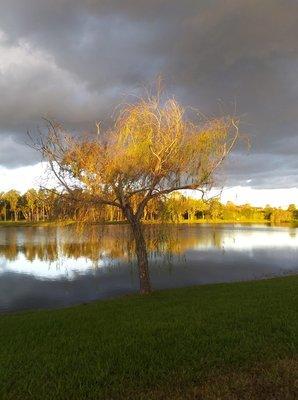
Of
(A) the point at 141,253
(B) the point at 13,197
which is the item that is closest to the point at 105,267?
(A) the point at 141,253

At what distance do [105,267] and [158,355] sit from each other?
20.5 m

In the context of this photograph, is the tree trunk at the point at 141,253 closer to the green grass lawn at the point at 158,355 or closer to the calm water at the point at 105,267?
the calm water at the point at 105,267

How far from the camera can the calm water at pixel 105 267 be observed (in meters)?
17.2

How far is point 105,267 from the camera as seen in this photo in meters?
26.6

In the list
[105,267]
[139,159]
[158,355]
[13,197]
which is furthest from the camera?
[13,197]

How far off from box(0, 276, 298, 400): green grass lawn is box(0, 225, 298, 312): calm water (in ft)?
22.5

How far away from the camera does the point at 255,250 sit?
39.5 meters

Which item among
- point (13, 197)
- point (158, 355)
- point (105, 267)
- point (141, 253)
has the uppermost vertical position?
point (13, 197)

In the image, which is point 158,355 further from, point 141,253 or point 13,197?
point 13,197

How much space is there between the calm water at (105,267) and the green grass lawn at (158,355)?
270 inches

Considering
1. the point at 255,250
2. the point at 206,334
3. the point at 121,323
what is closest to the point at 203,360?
the point at 206,334

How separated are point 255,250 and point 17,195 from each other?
281 feet

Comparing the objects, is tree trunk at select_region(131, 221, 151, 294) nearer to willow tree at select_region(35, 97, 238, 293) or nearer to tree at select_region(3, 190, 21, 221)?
willow tree at select_region(35, 97, 238, 293)

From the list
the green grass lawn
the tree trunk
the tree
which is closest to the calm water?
the tree trunk
